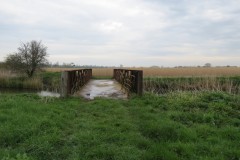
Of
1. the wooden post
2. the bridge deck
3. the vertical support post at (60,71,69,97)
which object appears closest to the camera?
the vertical support post at (60,71,69,97)

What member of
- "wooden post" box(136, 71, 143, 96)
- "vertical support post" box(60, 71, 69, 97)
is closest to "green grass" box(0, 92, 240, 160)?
"vertical support post" box(60, 71, 69, 97)

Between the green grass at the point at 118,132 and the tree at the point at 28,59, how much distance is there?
91.0 feet

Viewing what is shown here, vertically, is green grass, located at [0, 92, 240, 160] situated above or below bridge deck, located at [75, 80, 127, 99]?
below

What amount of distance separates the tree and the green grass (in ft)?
91.0

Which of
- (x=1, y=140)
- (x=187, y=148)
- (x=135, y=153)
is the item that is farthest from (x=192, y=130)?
(x=1, y=140)

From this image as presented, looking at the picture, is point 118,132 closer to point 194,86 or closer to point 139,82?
point 139,82

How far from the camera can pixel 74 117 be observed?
8461 millimetres

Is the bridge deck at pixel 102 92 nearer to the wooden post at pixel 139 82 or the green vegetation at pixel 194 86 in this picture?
the wooden post at pixel 139 82

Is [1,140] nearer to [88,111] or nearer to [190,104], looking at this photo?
[88,111]

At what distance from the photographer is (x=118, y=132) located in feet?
A: 21.7

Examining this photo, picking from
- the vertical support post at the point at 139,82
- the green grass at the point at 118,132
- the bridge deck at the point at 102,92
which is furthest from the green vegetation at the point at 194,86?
the green grass at the point at 118,132

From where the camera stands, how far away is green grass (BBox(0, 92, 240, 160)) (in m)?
5.39

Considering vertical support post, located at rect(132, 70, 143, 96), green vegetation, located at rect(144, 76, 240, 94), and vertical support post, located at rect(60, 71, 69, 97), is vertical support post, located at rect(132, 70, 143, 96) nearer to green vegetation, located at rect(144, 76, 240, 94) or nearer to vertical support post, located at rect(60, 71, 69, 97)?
green vegetation, located at rect(144, 76, 240, 94)

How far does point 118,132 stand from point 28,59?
1262 inches
